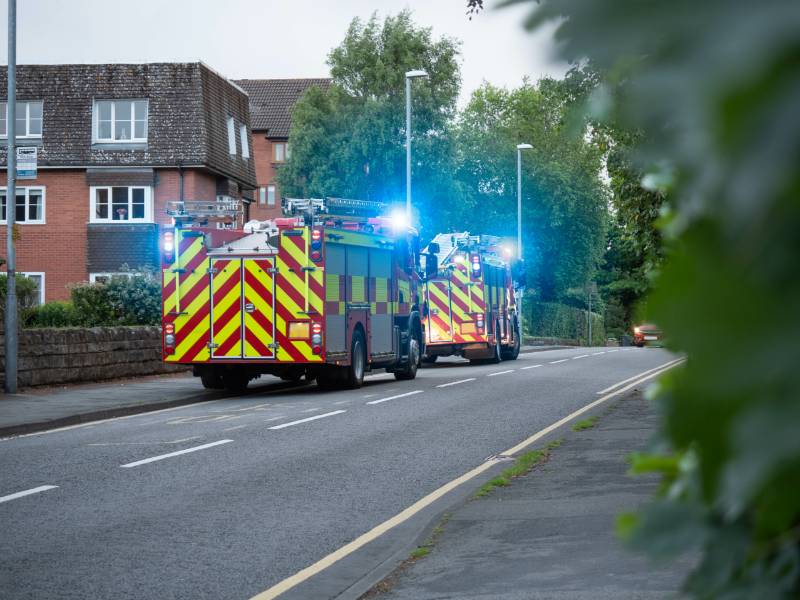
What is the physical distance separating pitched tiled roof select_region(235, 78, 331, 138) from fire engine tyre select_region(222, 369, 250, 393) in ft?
198

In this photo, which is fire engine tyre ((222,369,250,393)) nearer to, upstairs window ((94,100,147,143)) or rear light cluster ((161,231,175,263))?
rear light cluster ((161,231,175,263))

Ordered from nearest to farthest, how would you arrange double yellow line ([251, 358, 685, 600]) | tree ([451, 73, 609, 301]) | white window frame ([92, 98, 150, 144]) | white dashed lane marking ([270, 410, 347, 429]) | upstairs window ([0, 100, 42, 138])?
double yellow line ([251, 358, 685, 600]) → white dashed lane marking ([270, 410, 347, 429]) → white window frame ([92, 98, 150, 144]) → upstairs window ([0, 100, 42, 138]) → tree ([451, 73, 609, 301])

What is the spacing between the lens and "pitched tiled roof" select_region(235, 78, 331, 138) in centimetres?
8369

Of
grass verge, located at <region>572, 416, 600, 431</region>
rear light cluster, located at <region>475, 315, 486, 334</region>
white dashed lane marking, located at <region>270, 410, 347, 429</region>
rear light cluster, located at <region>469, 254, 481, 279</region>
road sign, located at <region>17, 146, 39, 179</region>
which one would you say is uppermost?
road sign, located at <region>17, 146, 39, 179</region>

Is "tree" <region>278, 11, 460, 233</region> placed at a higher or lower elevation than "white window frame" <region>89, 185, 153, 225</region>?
higher

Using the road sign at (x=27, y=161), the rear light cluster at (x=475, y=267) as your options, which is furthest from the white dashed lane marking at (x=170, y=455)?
the rear light cluster at (x=475, y=267)

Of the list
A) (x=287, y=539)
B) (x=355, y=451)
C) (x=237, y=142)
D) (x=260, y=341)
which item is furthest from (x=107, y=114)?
(x=287, y=539)

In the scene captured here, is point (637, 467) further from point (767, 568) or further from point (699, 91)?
point (699, 91)

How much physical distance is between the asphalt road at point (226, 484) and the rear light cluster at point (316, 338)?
869mm

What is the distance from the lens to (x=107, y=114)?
44.0 metres

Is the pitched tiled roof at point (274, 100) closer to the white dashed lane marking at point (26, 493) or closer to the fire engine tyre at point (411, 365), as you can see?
the fire engine tyre at point (411, 365)

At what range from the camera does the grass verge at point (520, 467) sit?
407 inches

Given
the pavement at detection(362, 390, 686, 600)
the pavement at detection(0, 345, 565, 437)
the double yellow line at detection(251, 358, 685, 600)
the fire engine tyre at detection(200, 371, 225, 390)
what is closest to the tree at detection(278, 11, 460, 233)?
the pavement at detection(0, 345, 565, 437)

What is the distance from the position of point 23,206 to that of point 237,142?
8692 millimetres
